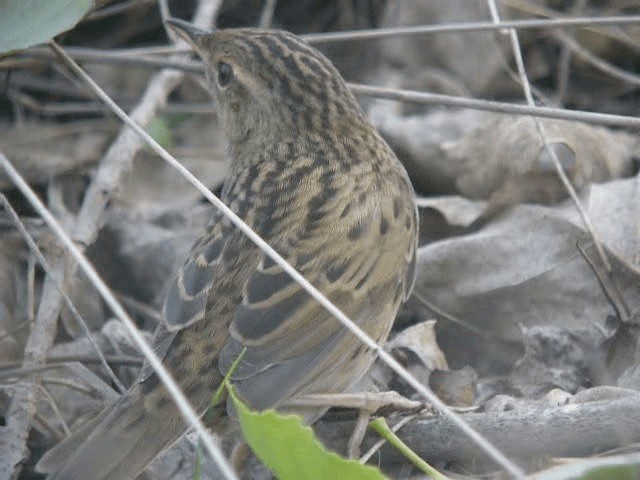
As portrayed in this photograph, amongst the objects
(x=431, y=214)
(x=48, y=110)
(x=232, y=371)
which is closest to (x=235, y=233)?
(x=232, y=371)

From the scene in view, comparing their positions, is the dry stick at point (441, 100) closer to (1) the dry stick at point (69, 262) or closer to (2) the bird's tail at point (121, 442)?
(1) the dry stick at point (69, 262)

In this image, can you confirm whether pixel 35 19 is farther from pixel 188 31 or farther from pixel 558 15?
Result: pixel 558 15

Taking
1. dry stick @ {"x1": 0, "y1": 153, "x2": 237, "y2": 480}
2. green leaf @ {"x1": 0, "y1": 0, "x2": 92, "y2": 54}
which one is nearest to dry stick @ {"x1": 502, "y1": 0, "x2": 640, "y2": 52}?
green leaf @ {"x1": 0, "y1": 0, "x2": 92, "y2": 54}

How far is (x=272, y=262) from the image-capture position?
4633mm

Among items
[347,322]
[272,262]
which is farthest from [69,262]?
[347,322]

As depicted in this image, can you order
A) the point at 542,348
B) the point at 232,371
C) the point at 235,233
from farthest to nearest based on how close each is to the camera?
the point at 542,348, the point at 235,233, the point at 232,371

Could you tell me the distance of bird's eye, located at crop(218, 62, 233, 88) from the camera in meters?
5.46

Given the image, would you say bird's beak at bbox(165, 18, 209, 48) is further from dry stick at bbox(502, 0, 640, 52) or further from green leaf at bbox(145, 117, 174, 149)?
dry stick at bbox(502, 0, 640, 52)

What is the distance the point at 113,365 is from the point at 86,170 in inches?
72.8

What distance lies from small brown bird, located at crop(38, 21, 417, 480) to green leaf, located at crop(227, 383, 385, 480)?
1.46ft

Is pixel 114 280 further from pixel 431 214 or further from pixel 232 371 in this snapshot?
pixel 232 371

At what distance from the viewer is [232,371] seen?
427 cm

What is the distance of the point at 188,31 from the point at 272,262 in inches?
52.4

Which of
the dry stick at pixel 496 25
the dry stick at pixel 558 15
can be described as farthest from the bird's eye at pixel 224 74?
the dry stick at pixel 558 15
